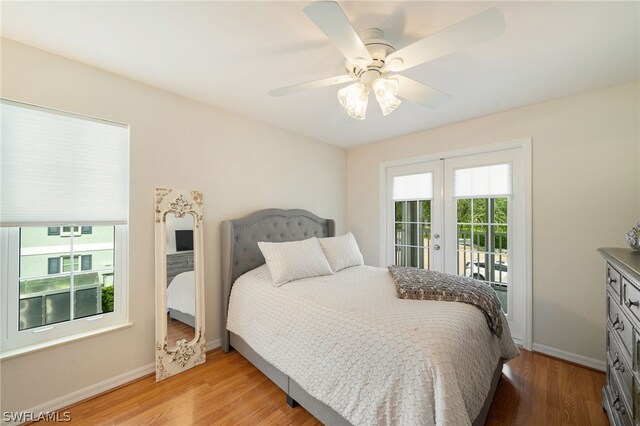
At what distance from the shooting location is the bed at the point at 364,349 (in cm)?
118

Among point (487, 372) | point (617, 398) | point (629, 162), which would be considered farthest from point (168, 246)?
point (629, 162)

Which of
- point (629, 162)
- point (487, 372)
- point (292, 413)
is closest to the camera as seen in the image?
point (487, 372)

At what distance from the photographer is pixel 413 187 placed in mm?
3430

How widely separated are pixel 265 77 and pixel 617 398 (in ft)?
9.73

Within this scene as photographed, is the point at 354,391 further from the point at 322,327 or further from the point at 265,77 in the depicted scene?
the point at 265,77

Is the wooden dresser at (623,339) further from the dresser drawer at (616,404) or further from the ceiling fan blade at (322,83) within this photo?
the ceiling fan blade at (322,83)

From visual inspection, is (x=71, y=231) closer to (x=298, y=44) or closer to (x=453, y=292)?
(x=298, y=44)

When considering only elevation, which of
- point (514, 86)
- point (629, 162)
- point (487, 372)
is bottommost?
point (487, 372)

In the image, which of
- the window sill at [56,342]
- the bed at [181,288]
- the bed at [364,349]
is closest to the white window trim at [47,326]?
the window sill at [56,342]

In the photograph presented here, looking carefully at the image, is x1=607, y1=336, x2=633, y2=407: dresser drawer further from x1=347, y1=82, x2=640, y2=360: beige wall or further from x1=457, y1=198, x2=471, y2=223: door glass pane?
x1=457, y1=198, x2=471, y2=223: door glass pane

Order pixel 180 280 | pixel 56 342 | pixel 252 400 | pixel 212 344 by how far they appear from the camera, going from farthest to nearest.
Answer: pixel 212 344 < pixel 180 280 < pixel 252 400 < pixel 56 342

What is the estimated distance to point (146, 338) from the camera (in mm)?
2146

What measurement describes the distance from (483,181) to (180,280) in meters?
3.16

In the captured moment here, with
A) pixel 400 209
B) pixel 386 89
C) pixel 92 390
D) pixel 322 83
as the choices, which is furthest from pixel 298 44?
pixel 92 390
